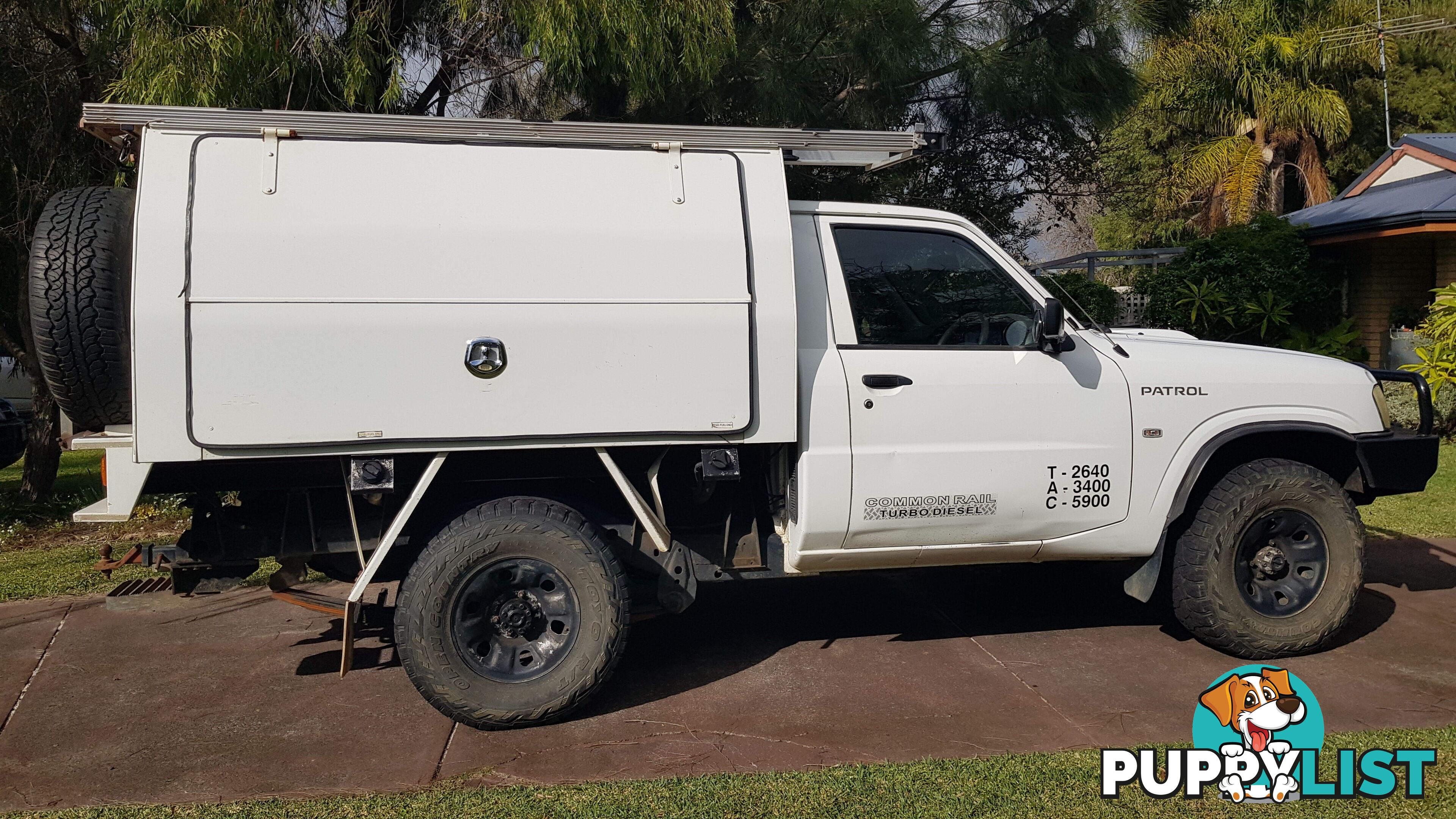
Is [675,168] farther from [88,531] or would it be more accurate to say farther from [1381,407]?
[88,531]

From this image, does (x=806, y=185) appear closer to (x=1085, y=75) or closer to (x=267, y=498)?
(x=1085, y=75)

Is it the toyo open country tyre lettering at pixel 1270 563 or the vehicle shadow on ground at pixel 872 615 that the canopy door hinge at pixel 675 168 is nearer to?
the vehicle shadow on ground at pixel 872 615

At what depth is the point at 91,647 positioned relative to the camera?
5.92 meters

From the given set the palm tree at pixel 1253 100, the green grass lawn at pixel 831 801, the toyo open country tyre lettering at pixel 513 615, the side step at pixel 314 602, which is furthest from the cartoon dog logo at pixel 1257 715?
the palm tree at pixel 1253 100

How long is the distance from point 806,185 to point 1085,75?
262 centimetres

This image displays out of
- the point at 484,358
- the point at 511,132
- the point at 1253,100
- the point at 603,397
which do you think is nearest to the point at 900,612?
the point at 603,397

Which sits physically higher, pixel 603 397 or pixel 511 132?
pixel 511 132

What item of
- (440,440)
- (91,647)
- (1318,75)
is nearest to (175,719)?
(91,647)

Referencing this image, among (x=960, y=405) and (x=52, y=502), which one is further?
(x=52, y=502)

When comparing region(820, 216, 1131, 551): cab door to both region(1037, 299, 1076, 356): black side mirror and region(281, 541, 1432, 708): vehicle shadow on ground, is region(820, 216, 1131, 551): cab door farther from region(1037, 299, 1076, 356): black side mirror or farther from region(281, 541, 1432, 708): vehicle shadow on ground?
region(281, 541, 1432, 708): vehicle shadow on ground

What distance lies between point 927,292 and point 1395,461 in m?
2.46

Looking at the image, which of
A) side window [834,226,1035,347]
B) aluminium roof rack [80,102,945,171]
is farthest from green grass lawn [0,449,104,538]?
side window [834,226,1035,347]

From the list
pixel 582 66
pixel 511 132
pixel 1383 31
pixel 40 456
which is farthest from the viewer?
pixel 1383 31

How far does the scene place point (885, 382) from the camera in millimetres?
5035
